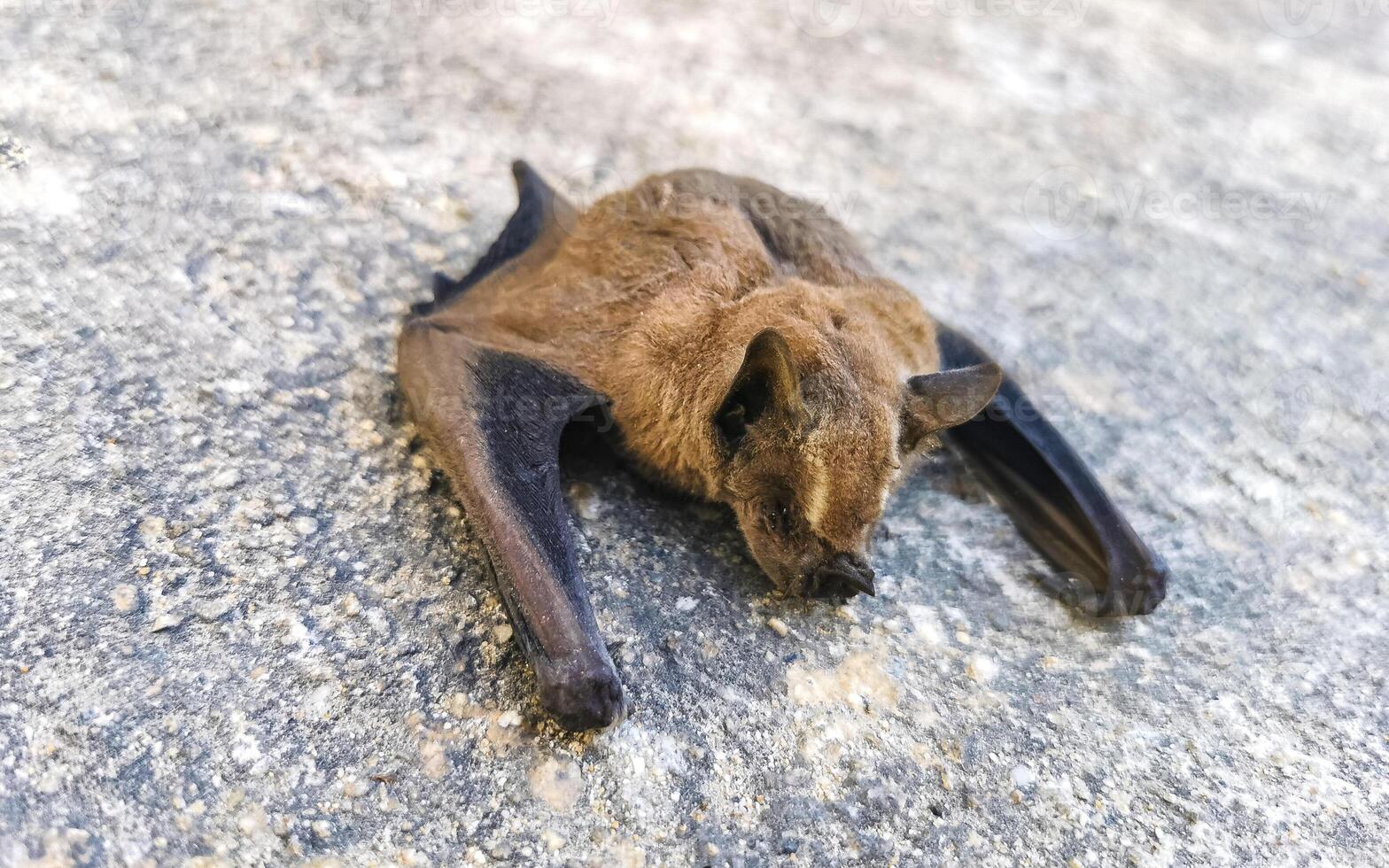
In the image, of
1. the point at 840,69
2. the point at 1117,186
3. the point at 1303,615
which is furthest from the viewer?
the point at 840,69

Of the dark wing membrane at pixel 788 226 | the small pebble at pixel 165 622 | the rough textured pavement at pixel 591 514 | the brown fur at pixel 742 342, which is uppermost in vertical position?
the dark wing membrane at pixel 788 226

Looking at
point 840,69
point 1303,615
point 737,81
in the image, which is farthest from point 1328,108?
point 1303,615

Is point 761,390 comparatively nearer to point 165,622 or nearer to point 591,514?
point 591,514

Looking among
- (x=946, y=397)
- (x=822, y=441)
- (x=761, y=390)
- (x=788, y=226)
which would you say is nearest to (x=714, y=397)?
(x=761, y=390)

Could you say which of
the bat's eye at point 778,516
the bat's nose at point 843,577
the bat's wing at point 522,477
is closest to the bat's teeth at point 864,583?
the bat's nose at point 843,577

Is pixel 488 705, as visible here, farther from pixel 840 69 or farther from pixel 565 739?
pixel 840 69

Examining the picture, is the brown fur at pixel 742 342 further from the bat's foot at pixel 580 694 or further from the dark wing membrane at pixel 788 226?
→ the bat's foot at pixel 580 694

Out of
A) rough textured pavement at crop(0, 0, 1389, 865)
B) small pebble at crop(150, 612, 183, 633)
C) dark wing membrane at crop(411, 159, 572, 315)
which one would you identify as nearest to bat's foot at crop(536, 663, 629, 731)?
rough textured pavement at crop(0, 0, 1389, 865)

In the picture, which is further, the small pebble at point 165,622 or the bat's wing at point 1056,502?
the bat's wing at point 1056,502
